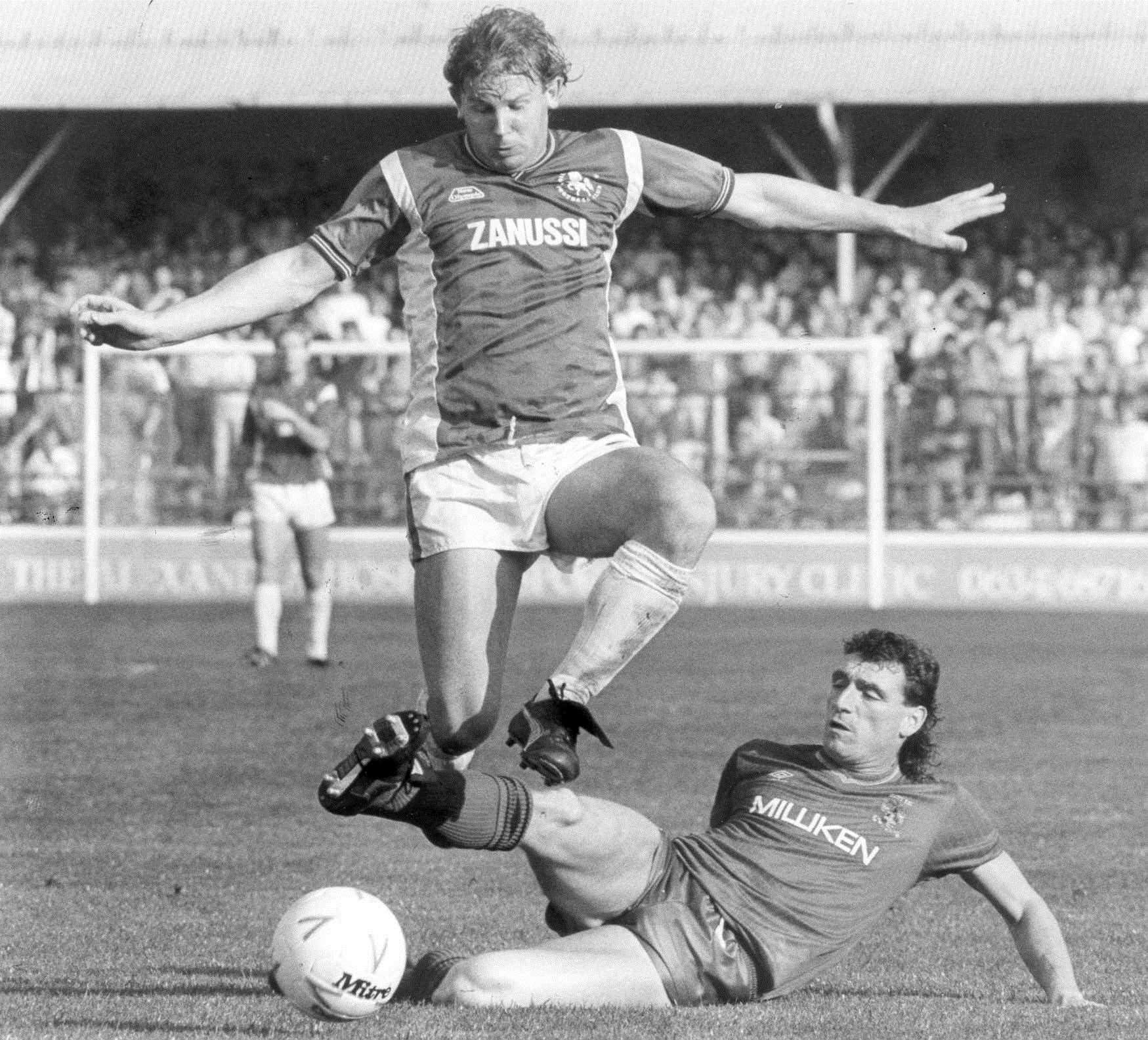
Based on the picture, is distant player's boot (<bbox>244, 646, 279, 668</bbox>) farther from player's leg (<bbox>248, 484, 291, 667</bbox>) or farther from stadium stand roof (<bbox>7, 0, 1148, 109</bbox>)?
stadium stand roof (<bbox>7, 0, 1148, 109</bbox>)

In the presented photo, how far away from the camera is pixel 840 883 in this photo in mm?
6320

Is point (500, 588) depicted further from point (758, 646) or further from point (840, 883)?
point (758, 646)

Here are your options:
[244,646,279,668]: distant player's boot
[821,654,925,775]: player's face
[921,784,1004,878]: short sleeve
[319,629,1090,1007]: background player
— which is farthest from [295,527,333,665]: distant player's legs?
[921,784,1004,878]: short sleeve

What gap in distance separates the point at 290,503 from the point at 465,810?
978 cm

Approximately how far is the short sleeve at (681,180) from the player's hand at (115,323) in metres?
1.42

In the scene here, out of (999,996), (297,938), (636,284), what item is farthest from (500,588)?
(636,284)

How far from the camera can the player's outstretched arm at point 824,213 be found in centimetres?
613

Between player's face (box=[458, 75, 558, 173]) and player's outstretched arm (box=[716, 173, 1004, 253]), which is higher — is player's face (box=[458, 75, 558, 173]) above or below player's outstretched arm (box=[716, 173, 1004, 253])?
above

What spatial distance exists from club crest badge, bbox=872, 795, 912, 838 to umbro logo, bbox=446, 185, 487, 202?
2.07 metres

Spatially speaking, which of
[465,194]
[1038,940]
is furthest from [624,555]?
[1038,940]

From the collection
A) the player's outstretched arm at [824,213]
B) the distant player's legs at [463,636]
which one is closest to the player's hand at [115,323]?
the distant player's legs at [463,636]

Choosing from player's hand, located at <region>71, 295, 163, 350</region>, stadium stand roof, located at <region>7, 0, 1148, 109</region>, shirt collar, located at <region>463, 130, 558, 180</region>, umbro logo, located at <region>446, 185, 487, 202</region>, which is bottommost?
player's hand, located at <region>71, 295, 163, 350</region>

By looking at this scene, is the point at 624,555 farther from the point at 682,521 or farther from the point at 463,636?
the point at 463,636

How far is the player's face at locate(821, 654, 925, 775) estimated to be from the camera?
20.8 feet
